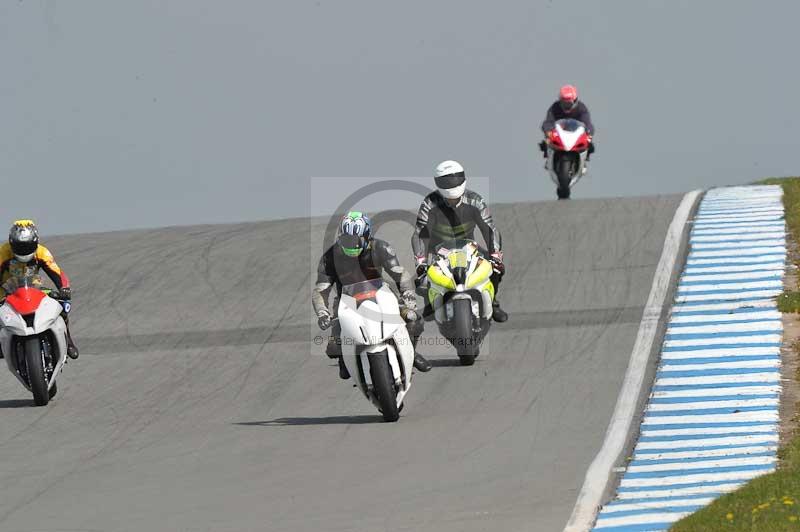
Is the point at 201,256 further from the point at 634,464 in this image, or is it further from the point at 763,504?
the point at 763,504

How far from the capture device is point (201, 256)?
864 inches

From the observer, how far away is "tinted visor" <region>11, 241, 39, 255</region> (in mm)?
14672

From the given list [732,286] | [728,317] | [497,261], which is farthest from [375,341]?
[732,286]

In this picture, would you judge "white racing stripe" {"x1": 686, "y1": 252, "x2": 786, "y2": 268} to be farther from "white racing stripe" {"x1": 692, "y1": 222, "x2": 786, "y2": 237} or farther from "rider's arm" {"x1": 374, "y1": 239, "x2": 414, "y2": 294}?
"rider's arm" {"x1": 374, "y1": 239, "x2": 414, "y2": 294}

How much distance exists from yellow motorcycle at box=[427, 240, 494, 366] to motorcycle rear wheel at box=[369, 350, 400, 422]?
6.27ft

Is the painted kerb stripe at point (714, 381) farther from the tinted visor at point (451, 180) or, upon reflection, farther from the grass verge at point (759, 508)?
the tinted visor at point (451, 180)

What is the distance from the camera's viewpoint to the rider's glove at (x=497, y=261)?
49.3ft

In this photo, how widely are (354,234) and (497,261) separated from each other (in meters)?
2.93

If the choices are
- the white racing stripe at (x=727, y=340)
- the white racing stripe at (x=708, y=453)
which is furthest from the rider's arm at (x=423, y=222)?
the white racing stripe at (x=708, y=453)

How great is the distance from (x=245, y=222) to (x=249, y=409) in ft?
34.9

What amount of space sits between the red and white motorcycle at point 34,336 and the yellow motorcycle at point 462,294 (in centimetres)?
342

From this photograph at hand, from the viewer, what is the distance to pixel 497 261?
49.4 feet

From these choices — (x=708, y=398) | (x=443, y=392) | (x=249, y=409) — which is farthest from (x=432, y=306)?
(x=708, y=398)

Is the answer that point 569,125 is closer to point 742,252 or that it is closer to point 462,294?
point 742,252
